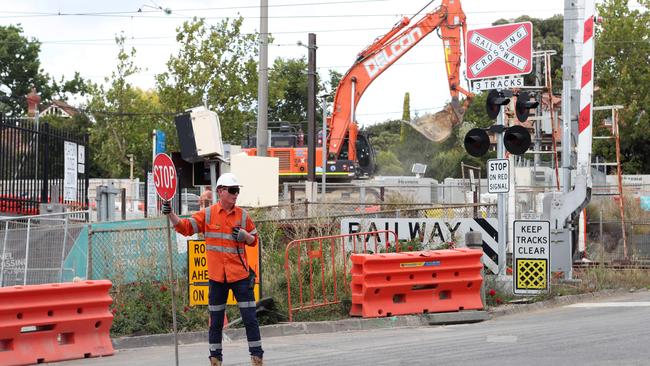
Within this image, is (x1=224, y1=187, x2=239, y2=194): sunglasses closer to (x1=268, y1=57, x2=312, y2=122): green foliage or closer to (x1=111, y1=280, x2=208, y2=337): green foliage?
(x1=111, y1=280, x2=208, y2=337): green foliage

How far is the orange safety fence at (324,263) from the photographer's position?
15.6m

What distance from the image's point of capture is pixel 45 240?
59.5 ft

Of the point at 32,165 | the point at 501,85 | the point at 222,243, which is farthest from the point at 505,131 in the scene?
the point at 32,165

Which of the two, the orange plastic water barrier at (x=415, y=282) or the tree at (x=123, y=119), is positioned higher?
the tree at (x=123, y=119)

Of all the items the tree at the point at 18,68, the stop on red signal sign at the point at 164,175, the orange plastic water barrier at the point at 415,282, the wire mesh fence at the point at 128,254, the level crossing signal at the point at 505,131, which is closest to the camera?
the stop on red signal sign at the point at 164,175

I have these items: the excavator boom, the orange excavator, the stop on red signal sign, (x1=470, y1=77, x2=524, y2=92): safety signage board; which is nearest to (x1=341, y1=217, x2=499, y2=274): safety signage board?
(x1=470, y1=77, x2=524, y2=92): safety signage board

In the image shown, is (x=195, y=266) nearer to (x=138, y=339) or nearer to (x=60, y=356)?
(x=138, y=339)

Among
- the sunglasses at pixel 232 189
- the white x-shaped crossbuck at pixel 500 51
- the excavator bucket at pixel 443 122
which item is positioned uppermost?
the excavator bucket at pixel 443 122

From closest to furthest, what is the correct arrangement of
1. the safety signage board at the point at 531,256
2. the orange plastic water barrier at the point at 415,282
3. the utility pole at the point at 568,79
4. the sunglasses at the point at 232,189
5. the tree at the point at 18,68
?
the sunglasses at the point at 232,189 → the orange plastic water barrier at the point at 415,282 → the safety signage board at the point at 531,256 → the utility pole at the point at 568,79 → the tree at the point at 18,68

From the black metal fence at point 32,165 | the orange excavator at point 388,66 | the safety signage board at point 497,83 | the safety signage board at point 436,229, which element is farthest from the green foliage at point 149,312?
the orange excavator at point 388,66

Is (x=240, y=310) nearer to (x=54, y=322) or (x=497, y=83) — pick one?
(x=54, y=322)

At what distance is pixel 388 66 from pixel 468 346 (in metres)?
27.9

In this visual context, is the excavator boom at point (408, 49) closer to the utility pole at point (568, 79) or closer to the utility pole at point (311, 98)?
the utility pole at point (311, 98)

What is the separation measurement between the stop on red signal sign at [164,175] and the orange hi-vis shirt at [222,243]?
911 mm
